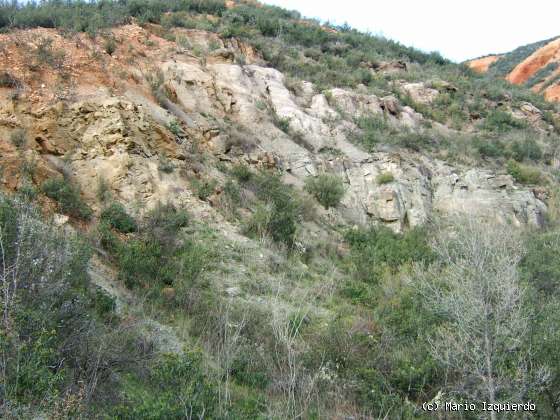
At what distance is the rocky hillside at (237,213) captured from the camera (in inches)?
198

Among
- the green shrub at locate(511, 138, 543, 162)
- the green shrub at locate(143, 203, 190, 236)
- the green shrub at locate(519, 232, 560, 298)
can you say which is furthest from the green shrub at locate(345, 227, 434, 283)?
the green shrub at locate(511, 138, 543, 162)

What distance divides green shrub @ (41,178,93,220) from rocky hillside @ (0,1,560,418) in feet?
0.10

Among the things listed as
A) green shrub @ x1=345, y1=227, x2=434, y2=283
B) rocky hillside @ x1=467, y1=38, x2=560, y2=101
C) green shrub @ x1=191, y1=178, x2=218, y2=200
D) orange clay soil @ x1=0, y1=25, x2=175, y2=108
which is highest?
rocky hillside @ x1=467, y1=38, x2=560, y2=101

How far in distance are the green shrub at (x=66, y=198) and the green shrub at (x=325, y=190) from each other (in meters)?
5.93

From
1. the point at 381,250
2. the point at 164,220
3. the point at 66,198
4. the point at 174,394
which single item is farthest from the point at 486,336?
the point at 66,198

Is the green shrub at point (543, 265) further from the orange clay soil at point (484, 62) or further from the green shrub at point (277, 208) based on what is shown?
the orange clay soil at point (484, 62)

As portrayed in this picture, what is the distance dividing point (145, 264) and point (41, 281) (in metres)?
2.93

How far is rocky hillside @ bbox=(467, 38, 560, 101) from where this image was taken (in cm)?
3820

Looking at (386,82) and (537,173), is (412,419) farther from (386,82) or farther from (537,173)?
(386,82)

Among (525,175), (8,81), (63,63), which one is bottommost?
(525,175)

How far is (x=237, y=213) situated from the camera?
1103 centimetres

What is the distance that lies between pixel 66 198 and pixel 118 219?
94 cm

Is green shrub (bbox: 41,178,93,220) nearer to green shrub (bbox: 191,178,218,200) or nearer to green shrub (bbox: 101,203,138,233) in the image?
green shrub (bbox: 101,203,138,233)

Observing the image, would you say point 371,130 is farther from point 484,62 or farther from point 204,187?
point 484,62
